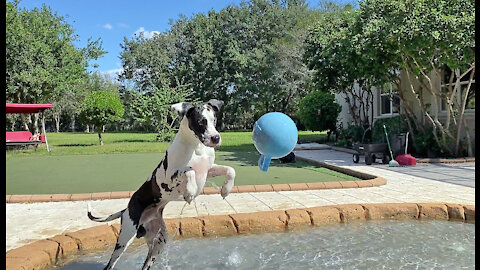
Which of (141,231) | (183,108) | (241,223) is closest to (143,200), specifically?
(141,231)

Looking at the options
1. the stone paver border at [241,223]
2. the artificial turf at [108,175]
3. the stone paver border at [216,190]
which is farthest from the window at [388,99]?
the stone paver border at [241,223]

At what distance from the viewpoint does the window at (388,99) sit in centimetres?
1513

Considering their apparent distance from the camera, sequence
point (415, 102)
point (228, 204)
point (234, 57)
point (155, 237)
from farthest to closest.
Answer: point (234, 57), point (415, 102), point (228, 204), point (155, 237)

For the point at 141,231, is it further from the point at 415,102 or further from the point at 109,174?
the point at 415,102

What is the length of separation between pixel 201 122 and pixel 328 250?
2276mm

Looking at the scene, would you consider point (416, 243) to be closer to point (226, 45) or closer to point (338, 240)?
point (338, 240)

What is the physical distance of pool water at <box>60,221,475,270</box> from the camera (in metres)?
3.72

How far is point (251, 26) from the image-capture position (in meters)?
38.4

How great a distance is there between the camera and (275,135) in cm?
291

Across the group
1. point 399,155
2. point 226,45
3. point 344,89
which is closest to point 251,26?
point 226,45

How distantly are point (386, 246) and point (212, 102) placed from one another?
2.57m

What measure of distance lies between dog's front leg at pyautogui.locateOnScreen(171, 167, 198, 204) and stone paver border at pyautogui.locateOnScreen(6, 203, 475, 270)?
1591 millimetres

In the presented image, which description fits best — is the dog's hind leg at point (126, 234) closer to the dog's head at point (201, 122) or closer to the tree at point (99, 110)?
the dog's head at point (201, 122)

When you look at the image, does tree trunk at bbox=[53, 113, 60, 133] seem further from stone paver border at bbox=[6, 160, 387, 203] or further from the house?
stone paver border at bbox=[6, 160, 387, 203]
